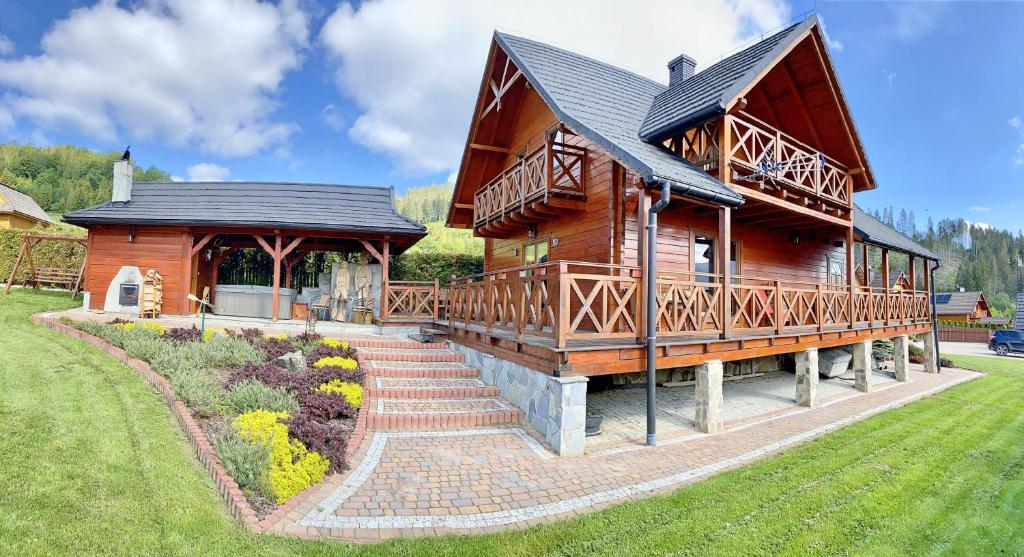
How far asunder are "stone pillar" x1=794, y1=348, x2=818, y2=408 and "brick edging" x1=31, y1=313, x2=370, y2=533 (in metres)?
8.92

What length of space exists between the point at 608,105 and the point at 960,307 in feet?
167

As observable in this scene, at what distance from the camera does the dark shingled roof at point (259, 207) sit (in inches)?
523

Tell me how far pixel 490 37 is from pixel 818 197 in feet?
30.9

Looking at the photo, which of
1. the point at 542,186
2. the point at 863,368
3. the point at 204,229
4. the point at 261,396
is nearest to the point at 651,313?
the point at 542,186

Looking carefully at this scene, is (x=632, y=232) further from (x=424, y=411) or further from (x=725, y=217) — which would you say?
(x=424, y=411)

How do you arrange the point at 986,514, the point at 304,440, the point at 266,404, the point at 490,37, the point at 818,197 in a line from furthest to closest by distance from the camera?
the point at 490,37
the point at 818,197
the point at 266,404
the point at 304,440
the point at 986,514

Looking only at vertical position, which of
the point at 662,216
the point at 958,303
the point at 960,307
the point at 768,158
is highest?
the point at 768,158

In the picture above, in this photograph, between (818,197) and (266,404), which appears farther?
(818,197)

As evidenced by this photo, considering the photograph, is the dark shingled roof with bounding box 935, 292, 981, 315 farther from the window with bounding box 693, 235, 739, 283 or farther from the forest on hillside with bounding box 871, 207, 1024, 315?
the window with bounding box 693, 235, 739, 283

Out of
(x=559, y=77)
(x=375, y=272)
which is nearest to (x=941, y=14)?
(x=559, y=77)

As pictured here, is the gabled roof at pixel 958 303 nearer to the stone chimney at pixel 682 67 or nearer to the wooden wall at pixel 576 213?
the stone chimney at pixel 682 67

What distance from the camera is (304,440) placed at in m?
5.23

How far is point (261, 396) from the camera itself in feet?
20.3

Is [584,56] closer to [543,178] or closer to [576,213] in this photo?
[543,178]
